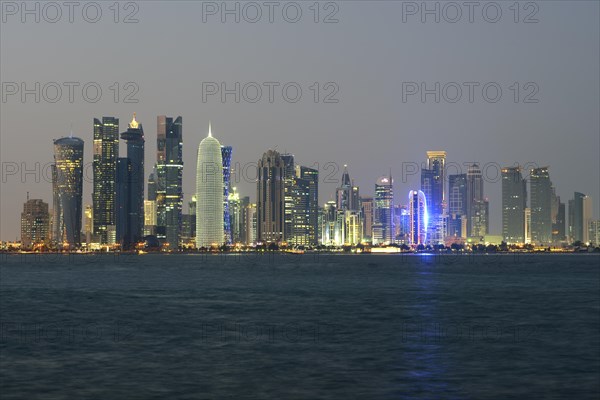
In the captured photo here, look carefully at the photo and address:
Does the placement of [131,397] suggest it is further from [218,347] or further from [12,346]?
[12,346]

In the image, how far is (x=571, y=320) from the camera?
85750 millimetres

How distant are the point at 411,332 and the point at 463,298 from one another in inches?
1853

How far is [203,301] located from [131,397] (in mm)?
68829

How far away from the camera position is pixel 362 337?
68.9 metres

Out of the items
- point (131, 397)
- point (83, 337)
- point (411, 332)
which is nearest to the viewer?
point (131, 397)

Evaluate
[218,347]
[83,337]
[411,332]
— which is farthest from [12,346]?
[411,332]

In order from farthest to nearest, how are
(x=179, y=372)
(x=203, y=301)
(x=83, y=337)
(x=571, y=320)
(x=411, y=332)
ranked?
(x=203, y=301) → (x=571, y=320) → (x=411, y=332) → (x=83, y=337) → (x=179, y=372)

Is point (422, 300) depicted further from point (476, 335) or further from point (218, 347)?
point (218, 347)

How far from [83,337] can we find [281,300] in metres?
Answer: 47.7

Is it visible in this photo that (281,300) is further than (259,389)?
Yes

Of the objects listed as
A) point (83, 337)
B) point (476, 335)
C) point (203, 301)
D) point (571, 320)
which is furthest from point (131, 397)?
point (203, 301)

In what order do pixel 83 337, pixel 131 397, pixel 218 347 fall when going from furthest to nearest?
pixel 83 337
pixel 218 347
pixel 131 397

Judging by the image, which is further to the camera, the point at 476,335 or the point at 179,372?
the point at 476,335

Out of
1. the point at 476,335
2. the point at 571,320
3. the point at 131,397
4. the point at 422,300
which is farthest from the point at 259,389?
the point at 422,300
